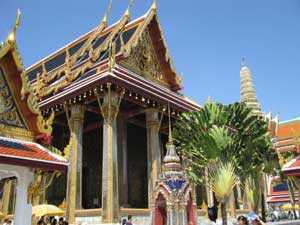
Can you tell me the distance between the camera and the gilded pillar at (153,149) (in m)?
16.4

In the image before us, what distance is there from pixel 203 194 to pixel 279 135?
3334 centimetres

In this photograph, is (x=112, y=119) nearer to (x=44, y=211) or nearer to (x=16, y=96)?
(x=44, y=211)

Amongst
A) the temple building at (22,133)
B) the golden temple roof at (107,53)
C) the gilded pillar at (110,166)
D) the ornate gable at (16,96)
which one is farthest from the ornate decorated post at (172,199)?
the golden temple roof at (107,53)

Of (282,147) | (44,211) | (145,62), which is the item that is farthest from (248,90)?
(44,211)

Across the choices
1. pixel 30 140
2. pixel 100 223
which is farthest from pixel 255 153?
pixel 30 140

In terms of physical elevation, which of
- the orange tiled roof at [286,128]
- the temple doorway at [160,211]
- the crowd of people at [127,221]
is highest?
the orange tiled roof at [286,128]

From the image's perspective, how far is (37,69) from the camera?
2622 cm

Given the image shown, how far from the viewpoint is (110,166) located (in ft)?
46.5

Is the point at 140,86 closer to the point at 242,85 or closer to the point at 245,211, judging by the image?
the point at 245,211

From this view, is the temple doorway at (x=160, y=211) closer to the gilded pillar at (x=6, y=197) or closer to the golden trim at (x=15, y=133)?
the golden trim at (x=15, y=133)

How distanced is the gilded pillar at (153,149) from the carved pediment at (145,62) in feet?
7.89

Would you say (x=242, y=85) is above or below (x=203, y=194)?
above

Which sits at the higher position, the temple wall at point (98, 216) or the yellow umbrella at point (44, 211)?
the yellow umbrella at point (44, 211)

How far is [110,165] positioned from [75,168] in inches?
74.7
